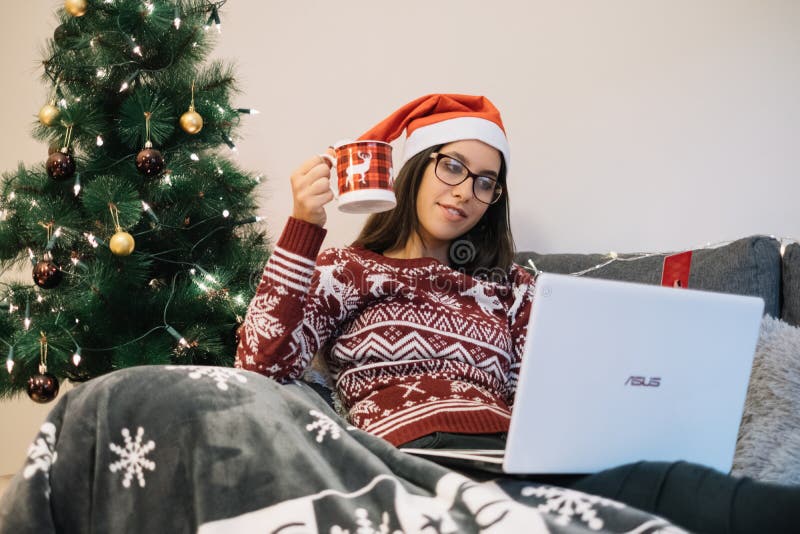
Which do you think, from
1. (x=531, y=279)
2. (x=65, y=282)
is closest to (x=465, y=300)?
(x=531, y=279)

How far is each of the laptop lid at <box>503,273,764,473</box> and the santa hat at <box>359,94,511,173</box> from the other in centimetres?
73

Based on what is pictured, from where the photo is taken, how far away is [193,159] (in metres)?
1.64

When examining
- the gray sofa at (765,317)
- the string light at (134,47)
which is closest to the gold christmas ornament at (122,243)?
the string light at (134,47)

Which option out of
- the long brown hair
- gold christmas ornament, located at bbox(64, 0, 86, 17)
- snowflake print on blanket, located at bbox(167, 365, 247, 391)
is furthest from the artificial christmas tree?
snowflake print on blanket, located at bbox(167, 365, 247, 391)

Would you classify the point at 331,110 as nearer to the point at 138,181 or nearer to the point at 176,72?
the point at 176,72

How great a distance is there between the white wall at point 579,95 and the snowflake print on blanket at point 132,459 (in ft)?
4.26

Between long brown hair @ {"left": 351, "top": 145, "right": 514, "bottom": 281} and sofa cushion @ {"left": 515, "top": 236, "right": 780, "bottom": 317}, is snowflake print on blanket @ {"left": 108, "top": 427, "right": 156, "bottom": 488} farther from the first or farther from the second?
sofa cushion @ {"left": 515, "top": 236, "right": 780, "bottom": 317}

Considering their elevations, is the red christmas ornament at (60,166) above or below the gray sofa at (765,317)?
above

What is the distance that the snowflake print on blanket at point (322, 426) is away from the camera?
81 cm

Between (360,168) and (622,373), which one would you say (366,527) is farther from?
(360,168)

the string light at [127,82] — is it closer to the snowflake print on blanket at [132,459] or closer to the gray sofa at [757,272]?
the snowflake print on blanket at [132,459]

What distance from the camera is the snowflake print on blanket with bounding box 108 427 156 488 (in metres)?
0.76

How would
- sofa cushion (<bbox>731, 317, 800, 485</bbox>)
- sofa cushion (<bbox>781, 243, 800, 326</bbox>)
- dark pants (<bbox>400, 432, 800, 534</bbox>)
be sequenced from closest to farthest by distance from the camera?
1. dark pants (<bbox>400, 432, 800, 534</bbox>)
2. sofa cushion (<bbox>731, 317, 800, 485</bbox>)
3. sofa cushion (<bbox>781, 243, 800, 326</bbox>)

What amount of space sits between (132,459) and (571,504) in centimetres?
49
